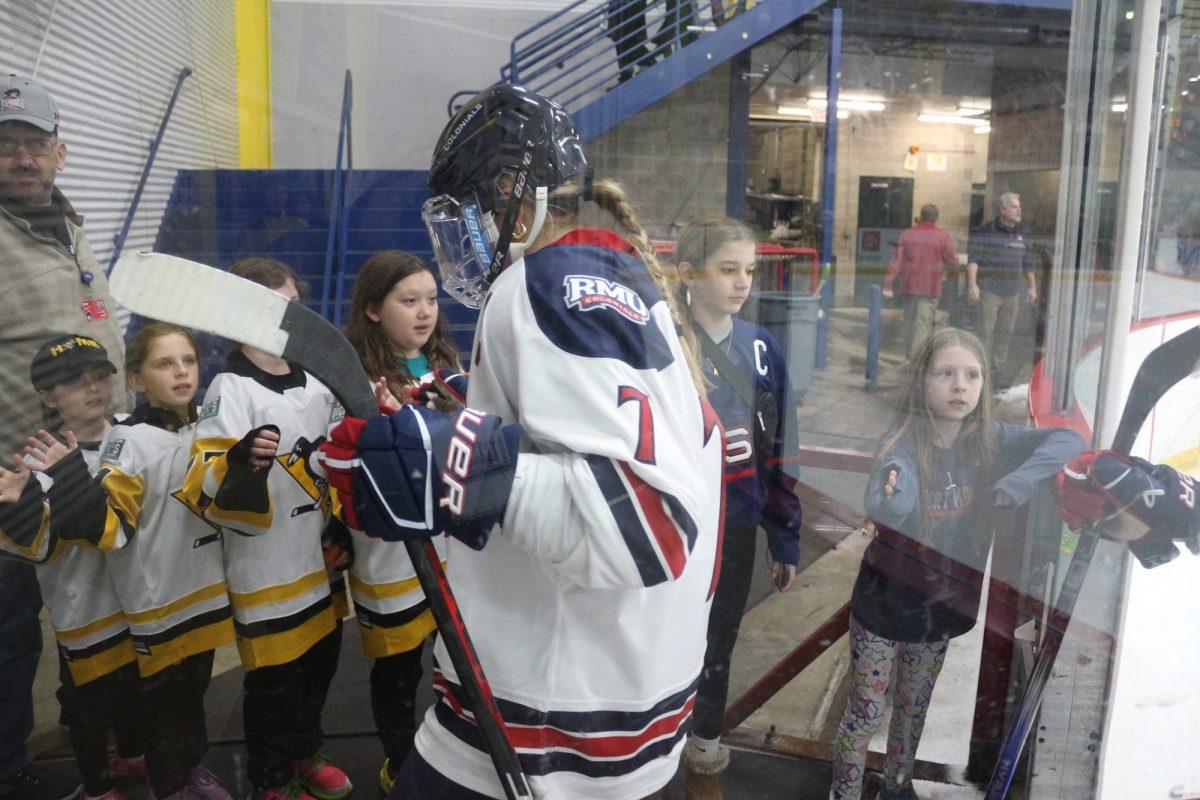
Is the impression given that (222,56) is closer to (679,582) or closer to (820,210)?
(679,582)

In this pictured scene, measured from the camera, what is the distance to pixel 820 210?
199cm

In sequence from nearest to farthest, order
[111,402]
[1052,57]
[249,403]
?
[111,402], [249,403], [1052,57]

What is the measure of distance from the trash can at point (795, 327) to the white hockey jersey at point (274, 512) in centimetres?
92

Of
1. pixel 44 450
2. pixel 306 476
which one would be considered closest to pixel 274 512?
pixel 306 476

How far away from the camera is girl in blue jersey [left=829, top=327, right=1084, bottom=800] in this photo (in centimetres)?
184

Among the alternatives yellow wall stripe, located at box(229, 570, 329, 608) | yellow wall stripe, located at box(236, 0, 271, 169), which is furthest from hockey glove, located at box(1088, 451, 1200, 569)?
yellow wall stripe, located at box(236, 0, 271, 169)

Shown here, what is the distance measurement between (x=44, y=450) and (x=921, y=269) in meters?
1.62

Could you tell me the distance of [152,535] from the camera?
1.48 metres

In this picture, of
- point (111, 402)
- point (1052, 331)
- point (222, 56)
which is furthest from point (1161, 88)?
point (111, 402)

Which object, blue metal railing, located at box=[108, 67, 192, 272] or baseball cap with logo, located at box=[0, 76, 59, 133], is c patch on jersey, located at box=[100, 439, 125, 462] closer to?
blue metal railing, located at box=[108, 67, 192, 272]

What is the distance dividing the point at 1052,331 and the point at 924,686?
2.44 ft

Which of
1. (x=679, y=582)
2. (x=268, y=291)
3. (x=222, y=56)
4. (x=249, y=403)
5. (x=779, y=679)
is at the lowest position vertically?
(x=779, y=679)

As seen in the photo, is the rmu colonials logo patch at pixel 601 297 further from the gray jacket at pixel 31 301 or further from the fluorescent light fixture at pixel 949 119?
the fluorescent light fixture at pixel 949 119

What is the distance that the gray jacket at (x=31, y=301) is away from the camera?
1179 millimetres
